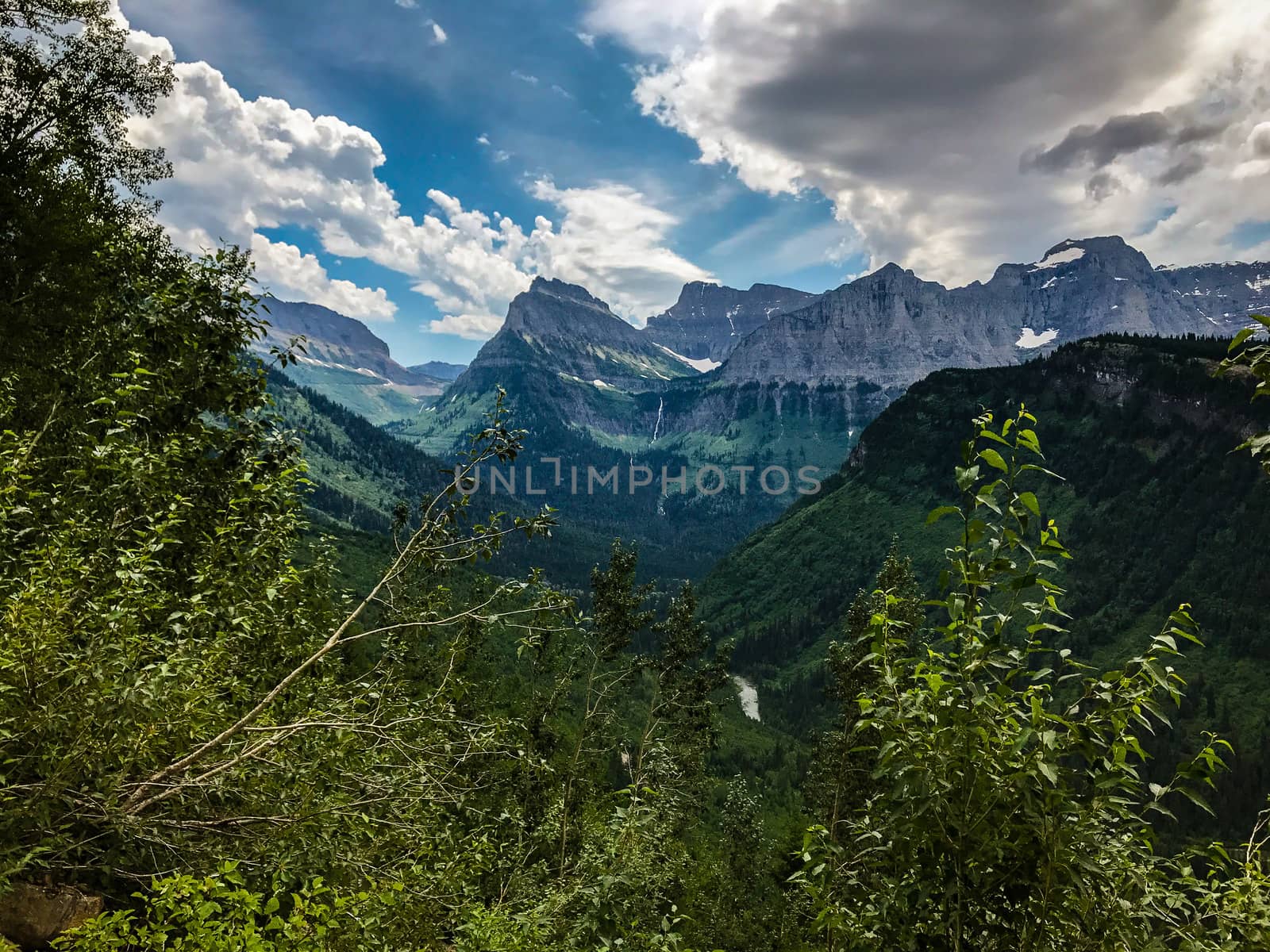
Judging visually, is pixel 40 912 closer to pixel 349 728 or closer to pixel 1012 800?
pixel 349 728

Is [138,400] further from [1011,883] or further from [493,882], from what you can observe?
[493,882]

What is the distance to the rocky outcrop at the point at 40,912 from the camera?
8.55 metres

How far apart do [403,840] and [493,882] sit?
1642 cm

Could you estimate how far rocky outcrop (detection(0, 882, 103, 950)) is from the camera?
8555 millimetres

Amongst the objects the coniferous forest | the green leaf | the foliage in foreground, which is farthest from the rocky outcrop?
the green leaf

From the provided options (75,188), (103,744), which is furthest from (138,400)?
(75,188)

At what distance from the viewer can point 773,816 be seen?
148125 millimetres

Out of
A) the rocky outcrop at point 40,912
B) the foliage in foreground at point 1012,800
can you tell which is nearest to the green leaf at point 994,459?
the foliage in foreground at point 1012,800

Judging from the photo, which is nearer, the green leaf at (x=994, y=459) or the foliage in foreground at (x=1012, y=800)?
the green leaf at (x=994, y=459)

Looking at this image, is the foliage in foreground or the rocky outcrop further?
the rocky outcrop

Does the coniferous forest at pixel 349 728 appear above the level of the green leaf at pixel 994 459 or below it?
below

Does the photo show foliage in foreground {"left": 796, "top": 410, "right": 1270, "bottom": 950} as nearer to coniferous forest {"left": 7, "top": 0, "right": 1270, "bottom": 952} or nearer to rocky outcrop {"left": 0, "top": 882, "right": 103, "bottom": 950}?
coniferous forest {"left": 7, "top": 0, "right": 1270, "bottom": 952}

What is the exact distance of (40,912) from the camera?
8820 mm

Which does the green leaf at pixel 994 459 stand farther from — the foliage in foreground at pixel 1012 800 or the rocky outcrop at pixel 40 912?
the rocky outcrop at pixel 40 912
